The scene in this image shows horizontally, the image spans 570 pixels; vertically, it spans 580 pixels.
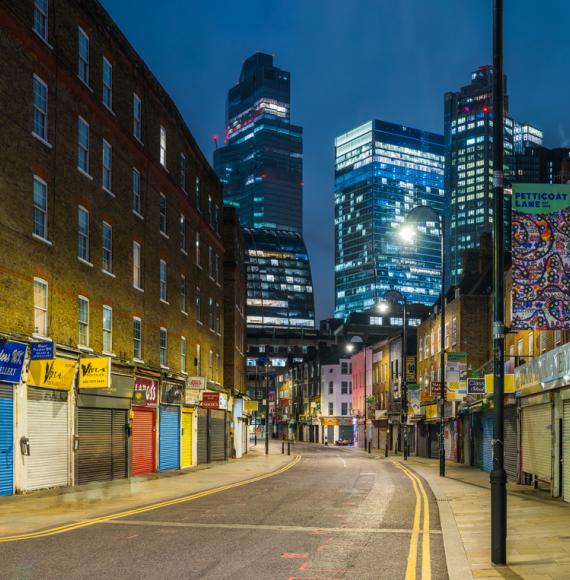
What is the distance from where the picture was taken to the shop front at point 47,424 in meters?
23.9

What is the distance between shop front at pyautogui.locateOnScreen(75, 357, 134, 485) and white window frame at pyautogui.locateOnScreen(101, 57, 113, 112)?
10.9 meters

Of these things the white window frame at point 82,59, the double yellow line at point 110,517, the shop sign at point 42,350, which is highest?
the white window frame at point 82,59

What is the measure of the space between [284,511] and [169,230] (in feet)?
79.1

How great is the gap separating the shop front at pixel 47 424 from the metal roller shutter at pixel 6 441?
0.54 m

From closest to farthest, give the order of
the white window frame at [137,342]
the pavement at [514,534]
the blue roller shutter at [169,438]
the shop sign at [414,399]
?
the pavement at [514,534] < the white window frame at [137,342] < the blue roller shutter at [169,438] < the shop sign at [414,399]

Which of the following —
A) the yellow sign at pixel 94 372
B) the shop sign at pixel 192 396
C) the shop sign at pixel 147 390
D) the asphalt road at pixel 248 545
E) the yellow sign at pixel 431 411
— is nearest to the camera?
the asphalt road at pixel 248 545

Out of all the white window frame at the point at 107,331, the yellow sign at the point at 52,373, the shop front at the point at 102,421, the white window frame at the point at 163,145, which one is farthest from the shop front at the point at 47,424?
the white window frame at the point at 163,145

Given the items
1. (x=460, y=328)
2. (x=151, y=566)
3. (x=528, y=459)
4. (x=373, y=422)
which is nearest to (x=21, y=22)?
(x=151, y=566)

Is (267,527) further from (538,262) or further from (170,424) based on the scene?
(170,424)

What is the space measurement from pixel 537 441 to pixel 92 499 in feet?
48.1

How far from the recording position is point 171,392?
3903cm

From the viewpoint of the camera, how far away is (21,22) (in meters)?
23.8

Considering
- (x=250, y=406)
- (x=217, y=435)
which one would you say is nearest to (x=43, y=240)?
(x=217, y=435)

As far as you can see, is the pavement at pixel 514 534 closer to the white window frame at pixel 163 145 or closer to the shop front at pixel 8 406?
the shop front at pixel 8 406
